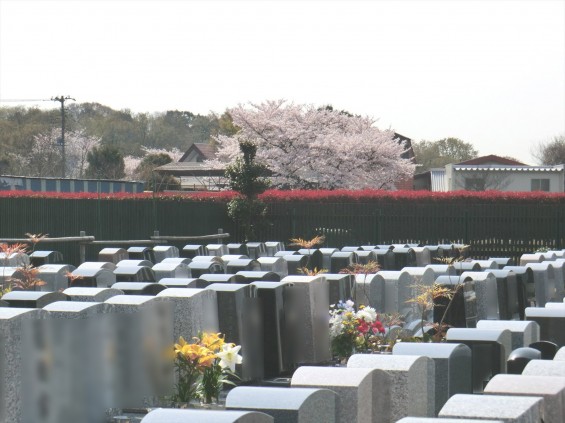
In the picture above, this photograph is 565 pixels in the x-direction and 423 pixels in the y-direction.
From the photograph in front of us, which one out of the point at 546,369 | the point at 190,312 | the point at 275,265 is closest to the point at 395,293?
the point at 275,265

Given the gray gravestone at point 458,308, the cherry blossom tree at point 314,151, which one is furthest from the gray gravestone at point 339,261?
the cherry blossom tree at point 314,151

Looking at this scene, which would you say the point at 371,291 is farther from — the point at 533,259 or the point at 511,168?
the point at 511,168

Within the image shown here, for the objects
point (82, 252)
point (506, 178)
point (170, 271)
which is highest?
point (506, 178)

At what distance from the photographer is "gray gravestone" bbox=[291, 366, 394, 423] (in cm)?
630

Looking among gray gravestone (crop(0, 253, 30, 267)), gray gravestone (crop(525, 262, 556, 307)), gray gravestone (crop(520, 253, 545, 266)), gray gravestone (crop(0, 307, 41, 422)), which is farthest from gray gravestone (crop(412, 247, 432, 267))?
gray gravestone (crop(0, 307, 41, 422))

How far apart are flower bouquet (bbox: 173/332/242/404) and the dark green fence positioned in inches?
889

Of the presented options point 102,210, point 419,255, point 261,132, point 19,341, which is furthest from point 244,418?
point 261,132

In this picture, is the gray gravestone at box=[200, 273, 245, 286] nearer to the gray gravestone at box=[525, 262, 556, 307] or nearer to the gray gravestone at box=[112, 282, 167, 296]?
the gray gravestone at box=[112, 282, 167, 296]

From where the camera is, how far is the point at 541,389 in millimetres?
5980

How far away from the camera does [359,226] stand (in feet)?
107

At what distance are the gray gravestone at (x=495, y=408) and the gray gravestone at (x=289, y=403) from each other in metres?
0.77

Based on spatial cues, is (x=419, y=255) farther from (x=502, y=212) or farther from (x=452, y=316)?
(x=502, y=212)

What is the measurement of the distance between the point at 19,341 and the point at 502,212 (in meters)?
26.1

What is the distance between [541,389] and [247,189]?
1026 inches
